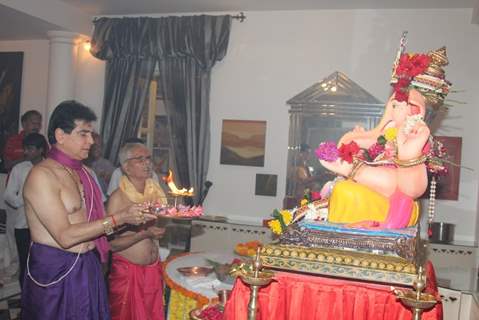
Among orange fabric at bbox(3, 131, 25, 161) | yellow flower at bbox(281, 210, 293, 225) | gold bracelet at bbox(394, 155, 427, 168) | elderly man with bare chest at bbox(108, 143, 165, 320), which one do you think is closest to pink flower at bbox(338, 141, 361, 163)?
gold bracelet at bbox(394, 155, 427, 168)

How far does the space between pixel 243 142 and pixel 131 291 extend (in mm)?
3014

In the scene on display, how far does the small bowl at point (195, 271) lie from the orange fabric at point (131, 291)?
1.07ft

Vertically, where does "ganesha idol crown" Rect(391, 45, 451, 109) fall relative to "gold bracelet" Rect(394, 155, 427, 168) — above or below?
above

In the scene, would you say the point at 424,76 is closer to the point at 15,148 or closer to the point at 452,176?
the point at 452,176

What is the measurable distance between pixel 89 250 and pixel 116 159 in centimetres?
374

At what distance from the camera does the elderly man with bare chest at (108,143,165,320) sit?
3.46 m

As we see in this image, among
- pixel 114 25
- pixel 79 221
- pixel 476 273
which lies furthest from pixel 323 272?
pixel 114 25

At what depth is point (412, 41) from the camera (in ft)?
17.9

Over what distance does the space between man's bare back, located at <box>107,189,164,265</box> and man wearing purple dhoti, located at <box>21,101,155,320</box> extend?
57 cm

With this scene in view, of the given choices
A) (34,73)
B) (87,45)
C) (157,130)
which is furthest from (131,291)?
(34,73)

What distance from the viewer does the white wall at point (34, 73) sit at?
7.16m

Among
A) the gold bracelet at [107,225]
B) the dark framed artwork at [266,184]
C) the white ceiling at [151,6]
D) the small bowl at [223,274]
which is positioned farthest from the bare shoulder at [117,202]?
the white ceiling at [151,6]

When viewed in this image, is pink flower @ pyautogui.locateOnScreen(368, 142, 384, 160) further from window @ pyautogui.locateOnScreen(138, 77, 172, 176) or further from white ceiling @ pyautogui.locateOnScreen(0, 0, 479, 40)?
window @ pyautogui.locateOnScreen(138, 77, 172, 176)

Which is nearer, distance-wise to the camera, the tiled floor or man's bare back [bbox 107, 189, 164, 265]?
man's bare back [bbox 107, 189, 164, 265]
